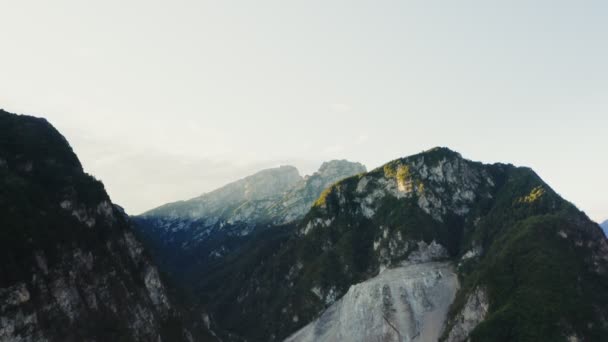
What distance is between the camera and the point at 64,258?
13638cm

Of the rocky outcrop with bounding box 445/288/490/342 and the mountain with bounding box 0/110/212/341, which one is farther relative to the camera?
the rocky outcrop with bounding box 445/288/490/342

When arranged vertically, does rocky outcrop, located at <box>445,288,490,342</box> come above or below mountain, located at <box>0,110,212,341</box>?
below

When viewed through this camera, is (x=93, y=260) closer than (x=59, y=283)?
→ No

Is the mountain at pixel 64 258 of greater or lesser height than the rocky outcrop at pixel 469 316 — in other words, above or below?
above

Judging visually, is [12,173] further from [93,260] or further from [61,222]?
[93,260]

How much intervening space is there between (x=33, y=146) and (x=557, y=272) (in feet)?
631

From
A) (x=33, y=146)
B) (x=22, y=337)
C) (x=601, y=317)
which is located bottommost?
(x=601, y=317)

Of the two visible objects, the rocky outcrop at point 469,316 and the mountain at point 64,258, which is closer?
the mountain at point 64,258

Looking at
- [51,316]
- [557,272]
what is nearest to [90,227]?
[51,316]

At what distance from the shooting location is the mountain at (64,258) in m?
117

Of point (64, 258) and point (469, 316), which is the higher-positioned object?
point (64, 258)

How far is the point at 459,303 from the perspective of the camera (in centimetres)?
18275

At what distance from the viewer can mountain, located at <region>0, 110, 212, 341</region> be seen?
117125 mm

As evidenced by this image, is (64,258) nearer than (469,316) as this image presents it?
Yes
